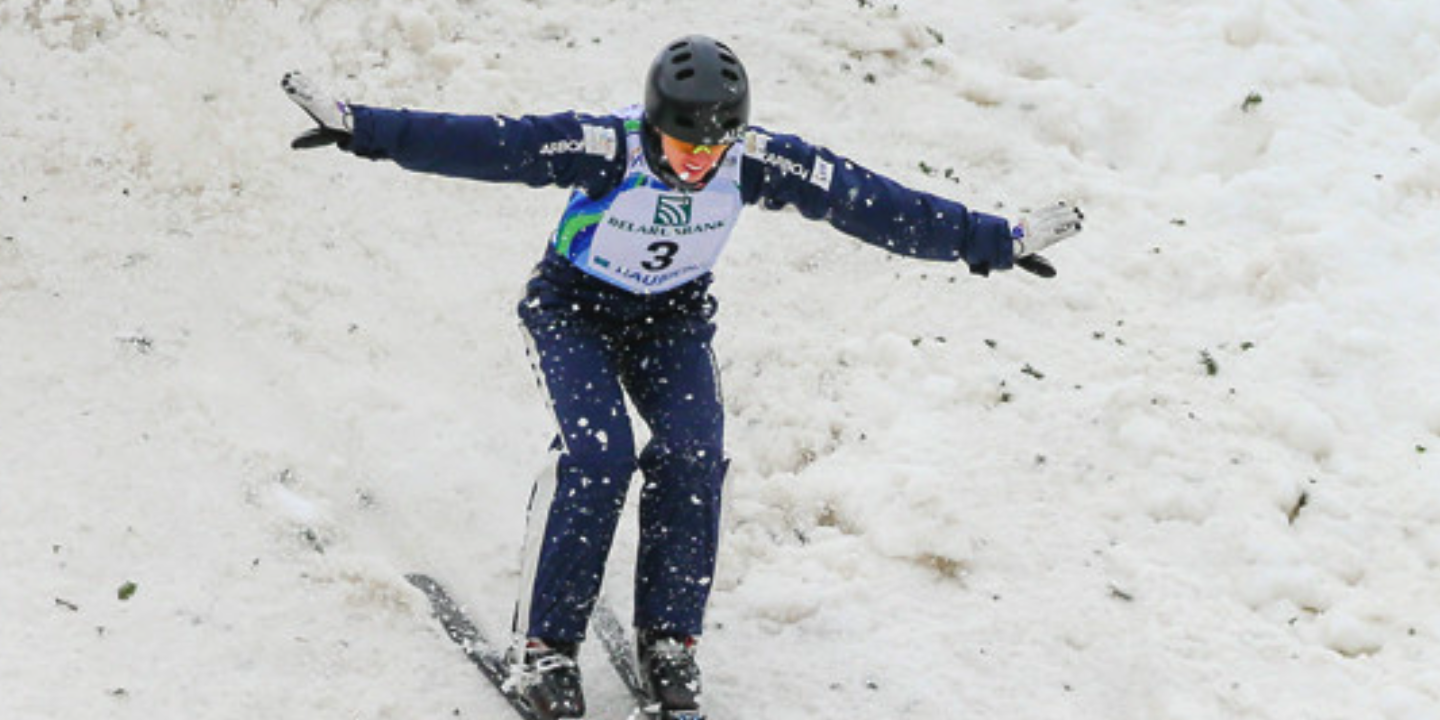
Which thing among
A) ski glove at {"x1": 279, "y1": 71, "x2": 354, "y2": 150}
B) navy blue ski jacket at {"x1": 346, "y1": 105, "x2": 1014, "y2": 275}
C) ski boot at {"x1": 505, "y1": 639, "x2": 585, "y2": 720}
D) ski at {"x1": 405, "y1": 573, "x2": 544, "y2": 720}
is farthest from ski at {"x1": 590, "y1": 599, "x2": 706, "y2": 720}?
ski glove at {"x1": 279, "y1": 71, "x2": 354, "y2": 150}

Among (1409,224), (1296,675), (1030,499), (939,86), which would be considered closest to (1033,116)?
(939,86)

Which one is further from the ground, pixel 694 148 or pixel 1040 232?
pixel 694 148

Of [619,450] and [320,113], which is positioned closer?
[320,113]

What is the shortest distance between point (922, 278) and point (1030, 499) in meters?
1.41

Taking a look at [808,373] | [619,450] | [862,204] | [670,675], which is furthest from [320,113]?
[808,373]

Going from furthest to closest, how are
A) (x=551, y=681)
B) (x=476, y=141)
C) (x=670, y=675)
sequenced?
(x=670, y=675) → (x=551, y=681) → (x=476, y=141)

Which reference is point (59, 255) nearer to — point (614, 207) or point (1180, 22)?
point (614, 207)

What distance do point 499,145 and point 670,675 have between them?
1.58 m

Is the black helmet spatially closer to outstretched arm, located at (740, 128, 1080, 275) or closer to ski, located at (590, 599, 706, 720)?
outstretched arm, located at (740, 128, 1080, 275)

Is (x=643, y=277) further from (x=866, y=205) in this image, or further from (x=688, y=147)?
(x=866, y=205)

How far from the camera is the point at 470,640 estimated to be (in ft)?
17.4

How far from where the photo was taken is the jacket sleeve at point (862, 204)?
521 cm

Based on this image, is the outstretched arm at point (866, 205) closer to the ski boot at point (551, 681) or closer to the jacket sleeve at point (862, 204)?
the jacket sleeve at point (862, 204)

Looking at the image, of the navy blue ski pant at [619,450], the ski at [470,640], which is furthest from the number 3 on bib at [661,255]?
the ski at [470,640]
